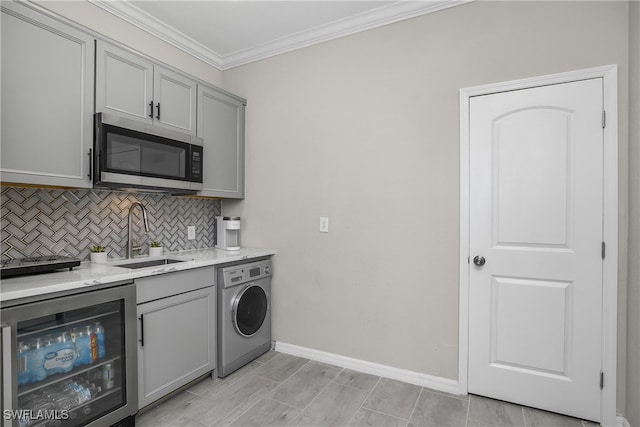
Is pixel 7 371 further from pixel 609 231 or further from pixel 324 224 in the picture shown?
pixel 609 231

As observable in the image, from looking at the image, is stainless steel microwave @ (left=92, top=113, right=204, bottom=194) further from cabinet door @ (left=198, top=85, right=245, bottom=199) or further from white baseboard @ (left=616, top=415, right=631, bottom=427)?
white baseboard @ (left=616, top=415, right=631, bottom=427)

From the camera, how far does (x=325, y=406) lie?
7.23 feet

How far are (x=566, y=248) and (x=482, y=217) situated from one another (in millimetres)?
500

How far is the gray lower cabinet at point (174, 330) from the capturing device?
2033 millimetres

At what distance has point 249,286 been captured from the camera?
279 cm

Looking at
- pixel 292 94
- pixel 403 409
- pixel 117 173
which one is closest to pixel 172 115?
pixel 117 173

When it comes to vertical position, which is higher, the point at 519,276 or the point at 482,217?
the point at 482,217

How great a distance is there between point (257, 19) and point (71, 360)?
260 cm

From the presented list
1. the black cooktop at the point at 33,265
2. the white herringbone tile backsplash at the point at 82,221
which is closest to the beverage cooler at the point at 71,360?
the black cooktop at the point at 33,265

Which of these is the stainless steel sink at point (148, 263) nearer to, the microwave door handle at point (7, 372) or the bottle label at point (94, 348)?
the bottle label at point (94, 348)

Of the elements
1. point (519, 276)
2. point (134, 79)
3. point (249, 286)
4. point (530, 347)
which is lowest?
point (530, 347)

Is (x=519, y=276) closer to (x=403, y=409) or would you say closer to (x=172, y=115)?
(x=403, y=409)

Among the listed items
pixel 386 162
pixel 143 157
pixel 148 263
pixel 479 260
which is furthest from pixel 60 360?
pixel 479 260

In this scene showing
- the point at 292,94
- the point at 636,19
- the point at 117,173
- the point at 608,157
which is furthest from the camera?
the point at 292,94
